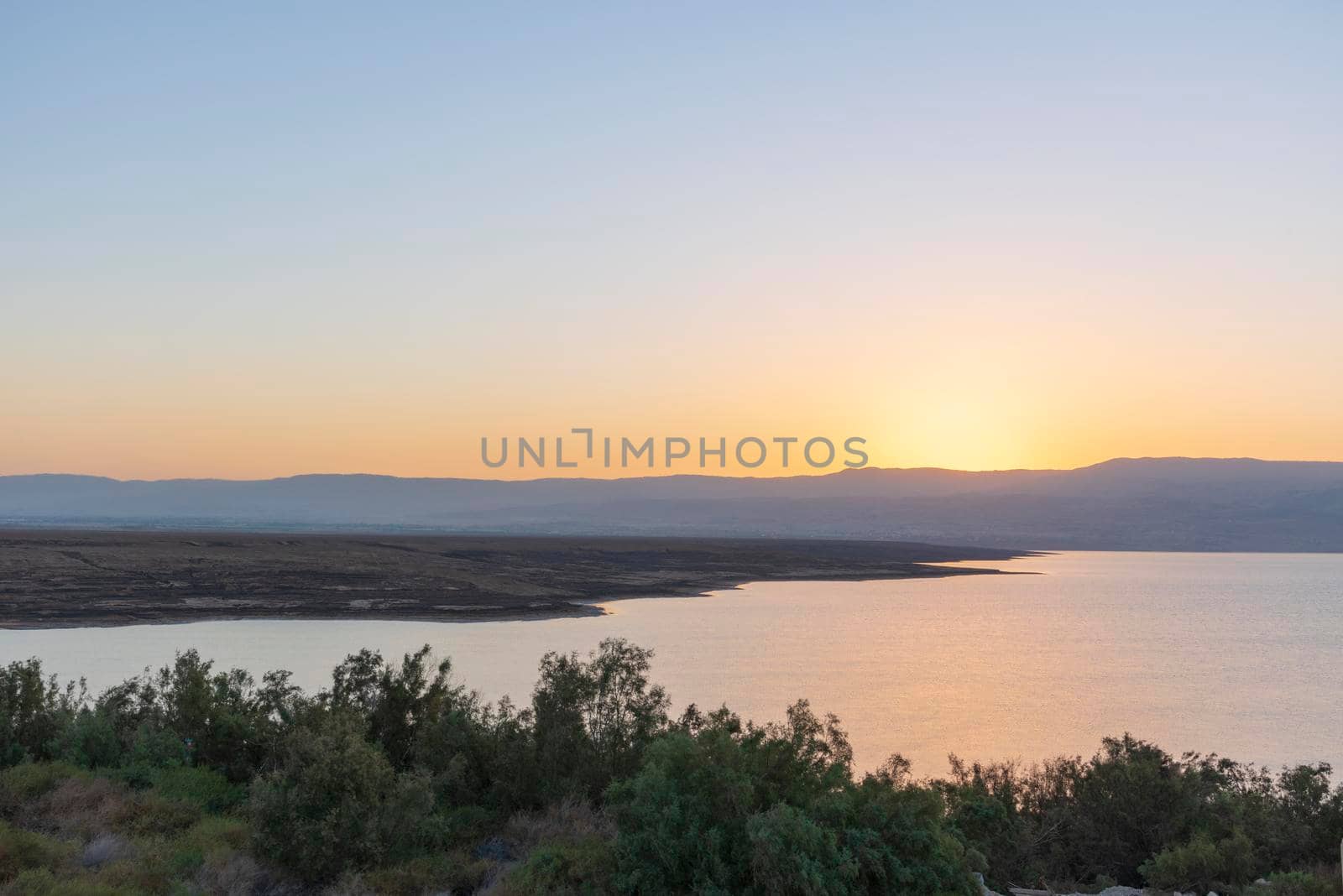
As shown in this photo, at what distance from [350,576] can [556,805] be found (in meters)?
60.7

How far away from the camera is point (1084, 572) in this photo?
112812 millimetres

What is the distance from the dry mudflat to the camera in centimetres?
5200

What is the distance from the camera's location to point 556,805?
46.9 feet

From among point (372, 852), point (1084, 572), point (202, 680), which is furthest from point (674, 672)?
point (1084, 572)

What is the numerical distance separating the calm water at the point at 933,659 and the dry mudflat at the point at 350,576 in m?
5.61

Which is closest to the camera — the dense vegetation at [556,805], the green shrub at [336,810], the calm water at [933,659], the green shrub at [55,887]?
the green shrub at [55,887]

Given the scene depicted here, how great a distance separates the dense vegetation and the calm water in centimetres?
677

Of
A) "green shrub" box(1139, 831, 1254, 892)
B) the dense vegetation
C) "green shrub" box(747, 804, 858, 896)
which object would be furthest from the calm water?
"green shrub" box(747, 804, 858, 896)

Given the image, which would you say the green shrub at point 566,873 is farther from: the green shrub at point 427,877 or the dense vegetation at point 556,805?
the green shrub at point 427,877

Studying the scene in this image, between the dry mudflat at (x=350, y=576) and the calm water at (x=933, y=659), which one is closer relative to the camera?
the calm water at (x=933, y=659)

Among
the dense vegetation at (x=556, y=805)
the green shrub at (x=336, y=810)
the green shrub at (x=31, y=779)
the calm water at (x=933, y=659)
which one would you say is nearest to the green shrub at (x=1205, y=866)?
the dense vegetation at (x=556, y=805)

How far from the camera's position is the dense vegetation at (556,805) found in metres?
11.1

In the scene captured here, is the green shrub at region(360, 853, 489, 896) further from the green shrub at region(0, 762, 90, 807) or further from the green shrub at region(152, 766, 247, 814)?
the green shrub at region(0, 762, 90, 807)

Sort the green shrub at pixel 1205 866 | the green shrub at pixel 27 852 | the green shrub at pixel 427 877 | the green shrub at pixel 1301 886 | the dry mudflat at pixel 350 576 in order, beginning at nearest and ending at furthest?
the green shrub at pixel 27 852
the green shrub at pixel 1301 886
the green shrub at pixel 427 877
the green shrub at pixel 1205 866
the dry mudflat at pixel 350 576
